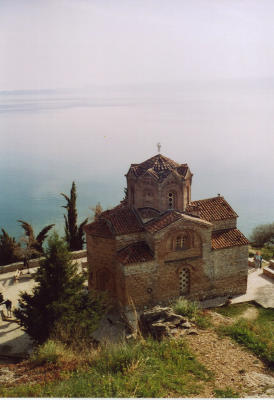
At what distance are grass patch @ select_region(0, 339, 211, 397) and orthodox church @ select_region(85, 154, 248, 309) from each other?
25.8ft

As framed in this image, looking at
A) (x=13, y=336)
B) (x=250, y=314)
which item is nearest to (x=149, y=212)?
(x=250, y=314)

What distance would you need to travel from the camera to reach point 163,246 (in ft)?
62.3

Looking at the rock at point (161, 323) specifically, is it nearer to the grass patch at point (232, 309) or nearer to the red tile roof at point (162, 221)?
the red tile roof at point (162, 221)

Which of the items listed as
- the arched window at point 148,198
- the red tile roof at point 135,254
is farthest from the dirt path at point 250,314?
the arched window at point 148,198

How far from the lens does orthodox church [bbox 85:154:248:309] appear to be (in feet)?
62.2

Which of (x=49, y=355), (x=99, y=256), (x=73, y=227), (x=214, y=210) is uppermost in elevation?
(x=214, y=210)

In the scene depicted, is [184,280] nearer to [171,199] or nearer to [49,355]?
[171,199]

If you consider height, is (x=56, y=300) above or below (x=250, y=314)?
above

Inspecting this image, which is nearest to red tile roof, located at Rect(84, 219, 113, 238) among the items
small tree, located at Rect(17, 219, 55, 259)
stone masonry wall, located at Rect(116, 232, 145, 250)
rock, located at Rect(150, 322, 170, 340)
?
stone masonry wall, located at Rect(116, 232, 145, 250)

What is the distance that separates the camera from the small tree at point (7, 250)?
29.1 meters

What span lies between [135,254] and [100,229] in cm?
245

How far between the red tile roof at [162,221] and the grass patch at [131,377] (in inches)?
318

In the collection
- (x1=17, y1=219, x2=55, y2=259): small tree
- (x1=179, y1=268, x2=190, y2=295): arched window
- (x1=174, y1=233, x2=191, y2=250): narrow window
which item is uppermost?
(x1=174, y1=233, x2=191, y2=250): narrow window

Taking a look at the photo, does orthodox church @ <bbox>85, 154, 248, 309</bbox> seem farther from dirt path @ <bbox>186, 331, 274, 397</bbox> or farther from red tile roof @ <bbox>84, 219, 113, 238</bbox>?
dirt path @ <bbox>186, 331, 274, 397</bbox>
